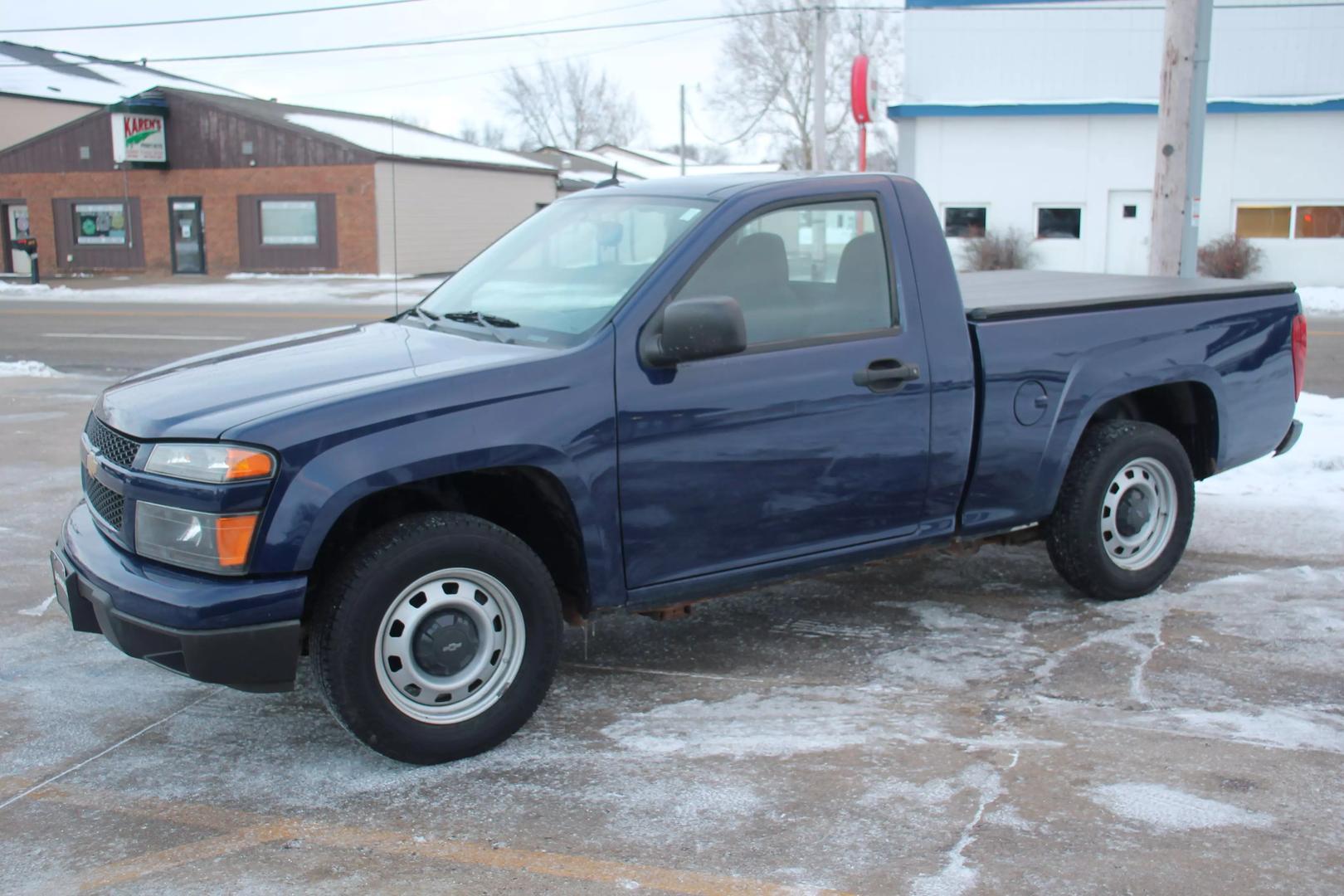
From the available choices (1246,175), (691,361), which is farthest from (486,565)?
(1246,175)

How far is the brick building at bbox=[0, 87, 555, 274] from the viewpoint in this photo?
113ft

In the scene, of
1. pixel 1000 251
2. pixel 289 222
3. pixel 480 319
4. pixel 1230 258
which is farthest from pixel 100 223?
pixel 480 319

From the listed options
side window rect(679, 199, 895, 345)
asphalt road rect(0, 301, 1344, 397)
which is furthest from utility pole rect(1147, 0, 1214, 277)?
side window rect(679, 199, 895, 345)

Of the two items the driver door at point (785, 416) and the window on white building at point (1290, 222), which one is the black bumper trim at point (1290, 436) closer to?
the driver door at point (785, 416)

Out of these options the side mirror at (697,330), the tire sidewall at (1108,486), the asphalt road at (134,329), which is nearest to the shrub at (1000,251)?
the asphalt road at (134,329)

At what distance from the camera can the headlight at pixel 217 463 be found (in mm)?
3682

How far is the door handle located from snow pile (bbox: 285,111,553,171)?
30.2 metres

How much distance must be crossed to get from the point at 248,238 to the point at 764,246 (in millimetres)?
33595

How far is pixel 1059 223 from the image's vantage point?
27.4 m

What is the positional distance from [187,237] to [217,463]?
35.6 metres

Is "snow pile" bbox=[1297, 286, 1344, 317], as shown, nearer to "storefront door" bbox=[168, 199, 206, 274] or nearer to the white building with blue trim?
the white building with blue trim

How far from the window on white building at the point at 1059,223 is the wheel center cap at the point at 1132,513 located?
75.3 ft

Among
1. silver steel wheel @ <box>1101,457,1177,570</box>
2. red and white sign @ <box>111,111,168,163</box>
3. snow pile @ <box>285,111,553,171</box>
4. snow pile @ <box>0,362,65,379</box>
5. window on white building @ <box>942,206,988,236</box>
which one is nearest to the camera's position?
silver steel wheel @ <box>1101,457,1177,570</box>

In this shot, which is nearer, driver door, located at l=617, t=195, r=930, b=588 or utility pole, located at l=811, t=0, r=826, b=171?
driver door, located at l=617, t=195, r=930, b=588
